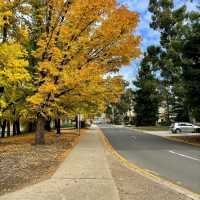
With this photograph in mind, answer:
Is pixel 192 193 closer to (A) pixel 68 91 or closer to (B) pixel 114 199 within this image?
(B) pixel 114 199

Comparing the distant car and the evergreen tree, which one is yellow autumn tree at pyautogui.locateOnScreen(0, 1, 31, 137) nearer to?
the evergreen tree

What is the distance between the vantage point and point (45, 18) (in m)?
26.5

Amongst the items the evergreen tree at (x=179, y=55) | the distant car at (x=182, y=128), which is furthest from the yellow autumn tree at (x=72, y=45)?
the distant car at (x=182, y=128)

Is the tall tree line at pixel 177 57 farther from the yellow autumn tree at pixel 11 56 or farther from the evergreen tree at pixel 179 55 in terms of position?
the yellow autumn tree at pixel 11 56

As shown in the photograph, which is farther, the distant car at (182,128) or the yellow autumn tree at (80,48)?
the distant car at (182,128)

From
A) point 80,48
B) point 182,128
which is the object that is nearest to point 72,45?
point 80,48

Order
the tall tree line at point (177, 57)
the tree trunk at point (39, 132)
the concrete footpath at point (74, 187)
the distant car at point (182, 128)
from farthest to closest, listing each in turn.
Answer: the distant car at point (182, 128)
the tall tree line at point (177, 57)
the tree trunk at point (39, 132)
the concrete footpath at point (74, 187)

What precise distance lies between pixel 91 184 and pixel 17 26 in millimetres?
17528

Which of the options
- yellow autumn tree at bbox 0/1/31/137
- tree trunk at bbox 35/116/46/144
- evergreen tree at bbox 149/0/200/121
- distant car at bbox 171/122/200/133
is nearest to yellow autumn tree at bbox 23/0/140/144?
tree trunk at bbox 35/116/46/144

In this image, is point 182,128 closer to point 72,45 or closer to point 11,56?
point 72,45

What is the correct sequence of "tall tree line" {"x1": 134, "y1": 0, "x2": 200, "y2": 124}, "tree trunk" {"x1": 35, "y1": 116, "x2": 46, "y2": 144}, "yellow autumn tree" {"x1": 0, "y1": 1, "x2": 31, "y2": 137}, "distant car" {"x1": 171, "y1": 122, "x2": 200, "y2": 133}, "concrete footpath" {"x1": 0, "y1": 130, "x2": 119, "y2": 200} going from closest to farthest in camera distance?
"concrete footpath" {"x1": 0, "y1": 130, "x2": 119, "y2": 200}, "yellow autumn tree" {"x1": 0, "y1": 1, "x2": 31, "y2": 137}, "tree trunk" {"x1": 35, "y1": 116, "x2": 46, "y2": 144}, "tall tree line" {"x1": 134, "y1": 0, "x2": 200, "y2": 124}, "distant car" {"x1": 171, "y1": 122, "x2": 200, "y2": 133}

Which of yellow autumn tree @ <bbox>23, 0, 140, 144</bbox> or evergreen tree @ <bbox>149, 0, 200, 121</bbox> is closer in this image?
yellow autumn tree @ <bbox>23, 0, 140, 144</bbox>

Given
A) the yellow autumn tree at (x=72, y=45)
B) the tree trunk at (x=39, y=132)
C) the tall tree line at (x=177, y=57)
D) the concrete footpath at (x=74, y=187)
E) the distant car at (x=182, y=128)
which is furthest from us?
the distant car at (x=182, y=128)

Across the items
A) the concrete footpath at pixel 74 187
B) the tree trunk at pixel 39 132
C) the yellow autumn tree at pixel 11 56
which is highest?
the yellow autumn tree at pixel 11 56
